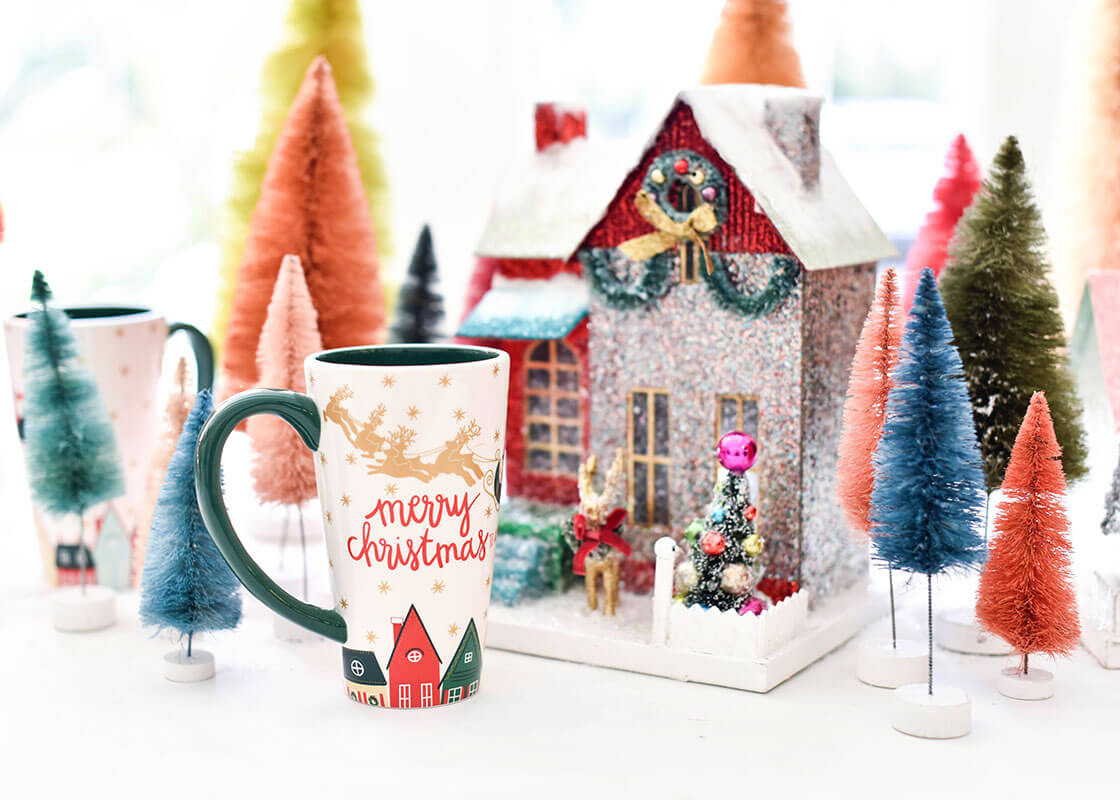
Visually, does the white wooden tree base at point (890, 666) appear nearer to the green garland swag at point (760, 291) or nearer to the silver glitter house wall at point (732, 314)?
the silver glitter house wall at point (732, 314)

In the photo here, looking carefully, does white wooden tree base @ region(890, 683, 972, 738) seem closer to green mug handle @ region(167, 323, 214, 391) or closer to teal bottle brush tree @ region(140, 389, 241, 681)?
teal bottle brush tree @ region(140, 389, 241, 681)

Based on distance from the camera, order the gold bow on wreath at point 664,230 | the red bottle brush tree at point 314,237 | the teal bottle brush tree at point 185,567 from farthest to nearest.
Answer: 1. the red bottle brush tree at point 314,237
2. the gold bow on wreath at point 664,230
3. the teal bottle brush tree at point 185,567

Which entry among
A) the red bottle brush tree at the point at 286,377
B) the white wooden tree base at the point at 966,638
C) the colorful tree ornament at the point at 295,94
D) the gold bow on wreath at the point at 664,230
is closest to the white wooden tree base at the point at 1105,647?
the white wooden tree base at the point at 966,638

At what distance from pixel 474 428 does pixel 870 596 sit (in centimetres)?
45

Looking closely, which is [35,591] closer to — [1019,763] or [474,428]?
[474,428]

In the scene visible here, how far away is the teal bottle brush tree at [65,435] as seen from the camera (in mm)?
1076

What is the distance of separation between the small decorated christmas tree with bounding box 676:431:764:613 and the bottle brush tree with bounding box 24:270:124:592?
495 mm

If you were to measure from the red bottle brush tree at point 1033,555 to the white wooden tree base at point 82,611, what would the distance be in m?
0.71

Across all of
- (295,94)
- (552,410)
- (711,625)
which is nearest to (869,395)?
(711,625)

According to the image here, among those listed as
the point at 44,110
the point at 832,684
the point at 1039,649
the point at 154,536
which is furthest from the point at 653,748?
the point at 44,110

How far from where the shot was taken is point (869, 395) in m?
0.95

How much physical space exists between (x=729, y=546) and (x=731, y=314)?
0.20 meters

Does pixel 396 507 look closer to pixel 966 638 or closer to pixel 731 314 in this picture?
pixel 731 314

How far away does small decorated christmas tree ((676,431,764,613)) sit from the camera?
1.00 meters
